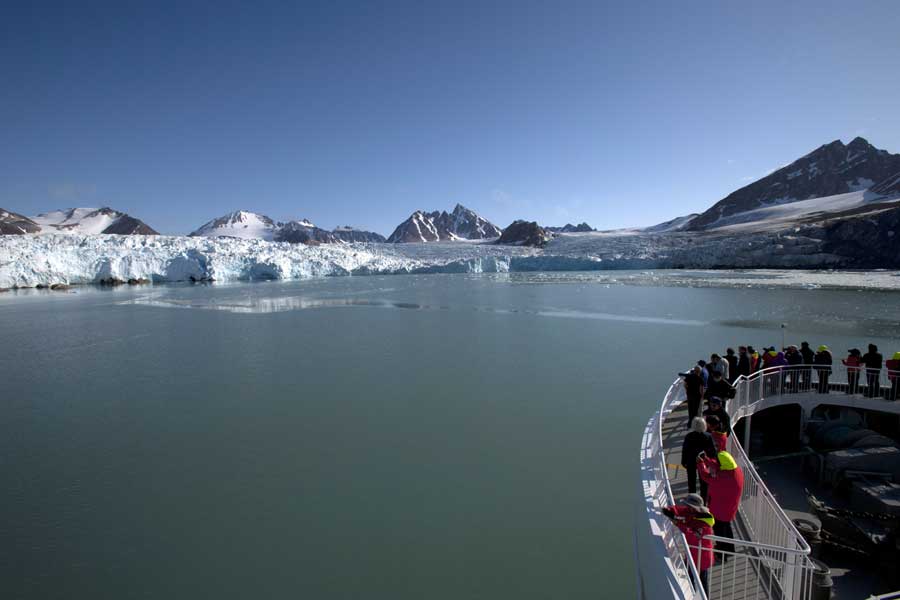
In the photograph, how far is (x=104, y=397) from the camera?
11.1 meters

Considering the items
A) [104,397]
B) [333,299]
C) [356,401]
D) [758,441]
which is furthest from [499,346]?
[333,299]

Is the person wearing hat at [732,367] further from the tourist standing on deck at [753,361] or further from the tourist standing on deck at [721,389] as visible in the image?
the tourist standing on deck at [721,389]

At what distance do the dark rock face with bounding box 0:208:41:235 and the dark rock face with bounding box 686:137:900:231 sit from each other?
145m

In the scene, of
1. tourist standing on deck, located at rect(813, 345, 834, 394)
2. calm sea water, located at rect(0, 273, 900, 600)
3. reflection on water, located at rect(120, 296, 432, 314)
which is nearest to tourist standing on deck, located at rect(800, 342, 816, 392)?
tourist standing on deck, located at rect(813, 345, 834, 394)

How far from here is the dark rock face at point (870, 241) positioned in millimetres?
45906

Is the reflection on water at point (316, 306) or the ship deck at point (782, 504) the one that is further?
the reflection on water at point (316, 306)

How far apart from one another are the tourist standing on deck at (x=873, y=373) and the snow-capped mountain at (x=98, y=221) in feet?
538

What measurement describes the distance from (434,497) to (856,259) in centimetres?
5925

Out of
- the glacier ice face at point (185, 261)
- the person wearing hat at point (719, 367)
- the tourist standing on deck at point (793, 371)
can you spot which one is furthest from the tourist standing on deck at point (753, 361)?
the glacier ice face at point (185, 261)

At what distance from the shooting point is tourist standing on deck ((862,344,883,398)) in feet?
24.2

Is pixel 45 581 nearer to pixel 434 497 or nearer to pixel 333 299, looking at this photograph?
pixel 434 497

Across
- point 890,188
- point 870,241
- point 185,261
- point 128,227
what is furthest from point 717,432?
point 128,227

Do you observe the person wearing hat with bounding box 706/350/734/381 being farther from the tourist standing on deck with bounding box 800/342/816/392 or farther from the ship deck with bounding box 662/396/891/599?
the tourist standing on deck with bounding box 800/342/816/392

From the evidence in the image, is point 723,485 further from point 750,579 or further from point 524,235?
point 524,235
